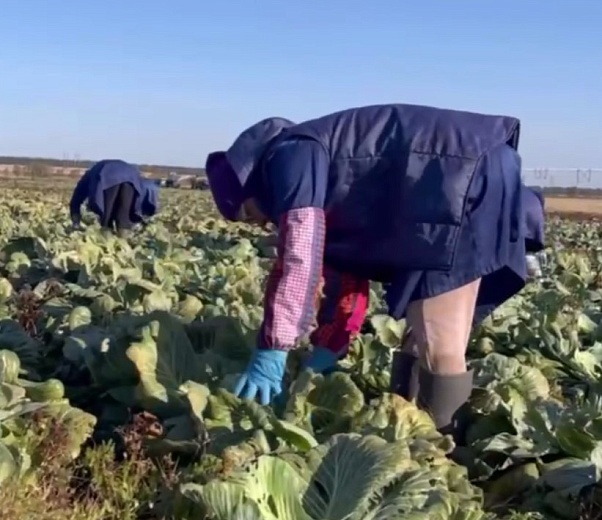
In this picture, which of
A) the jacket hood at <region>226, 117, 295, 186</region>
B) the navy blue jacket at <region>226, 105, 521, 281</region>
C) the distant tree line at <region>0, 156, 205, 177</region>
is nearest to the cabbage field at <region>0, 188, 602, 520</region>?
the navy blue jacket at <region>226, 105, 521, 281</region>

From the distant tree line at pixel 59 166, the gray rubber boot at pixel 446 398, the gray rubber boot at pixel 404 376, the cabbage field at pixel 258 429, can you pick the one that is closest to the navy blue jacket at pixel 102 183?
the cabbage field at pixel 258 429

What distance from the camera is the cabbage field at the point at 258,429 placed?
2.81 meters

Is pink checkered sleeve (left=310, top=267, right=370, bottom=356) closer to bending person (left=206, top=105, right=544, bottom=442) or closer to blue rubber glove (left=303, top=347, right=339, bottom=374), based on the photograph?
blue rubber glove (left=303, top=347, right=339, bottom=374)

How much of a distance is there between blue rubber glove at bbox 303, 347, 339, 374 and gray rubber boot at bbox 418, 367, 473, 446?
1.83 ft

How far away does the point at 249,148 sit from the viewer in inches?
151

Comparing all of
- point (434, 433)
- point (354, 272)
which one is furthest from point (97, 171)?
point (434, 433)

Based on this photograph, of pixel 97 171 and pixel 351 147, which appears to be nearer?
pixel 351 147

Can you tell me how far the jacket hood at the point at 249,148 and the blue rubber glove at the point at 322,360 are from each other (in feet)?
3.36

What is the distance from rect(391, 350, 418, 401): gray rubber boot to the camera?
4.15 m

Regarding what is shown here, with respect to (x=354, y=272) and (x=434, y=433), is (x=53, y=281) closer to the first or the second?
(x=354, y=272)

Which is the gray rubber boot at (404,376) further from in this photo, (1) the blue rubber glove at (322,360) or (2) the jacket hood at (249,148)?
(2) the jacket hood at (249,148)

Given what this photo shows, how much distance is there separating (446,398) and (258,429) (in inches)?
37.0

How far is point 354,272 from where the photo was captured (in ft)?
13.8

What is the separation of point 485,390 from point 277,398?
840 millimetres
